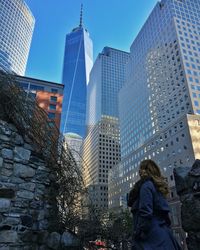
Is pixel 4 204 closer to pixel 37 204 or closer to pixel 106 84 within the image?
pixel 37 204

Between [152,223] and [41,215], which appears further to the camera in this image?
[41,215]

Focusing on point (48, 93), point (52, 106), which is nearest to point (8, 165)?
point (52, 106)

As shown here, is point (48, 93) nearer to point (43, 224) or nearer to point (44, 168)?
point (44, 168)

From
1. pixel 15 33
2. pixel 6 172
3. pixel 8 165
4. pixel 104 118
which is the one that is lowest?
pixel 6 172

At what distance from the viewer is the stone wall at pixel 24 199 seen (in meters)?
3.06

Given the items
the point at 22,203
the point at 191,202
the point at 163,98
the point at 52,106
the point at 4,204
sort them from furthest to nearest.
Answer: the point at 163,98 < the point at 52,106 < the point at 22,203 < the point at 4,204 < the point at 191,202

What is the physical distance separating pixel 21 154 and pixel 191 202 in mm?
2415

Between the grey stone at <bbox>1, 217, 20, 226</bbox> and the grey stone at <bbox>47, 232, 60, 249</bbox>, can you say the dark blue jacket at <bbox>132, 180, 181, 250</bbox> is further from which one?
the grey stone at <bbox>1, 217, 20, 226</bbox>

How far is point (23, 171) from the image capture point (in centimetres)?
342

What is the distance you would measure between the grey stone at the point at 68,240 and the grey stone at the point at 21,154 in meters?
1.20

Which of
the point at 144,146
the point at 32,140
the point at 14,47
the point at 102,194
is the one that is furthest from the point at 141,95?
the point at 32,140

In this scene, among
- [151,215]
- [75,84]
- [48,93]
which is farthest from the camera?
[75,84]

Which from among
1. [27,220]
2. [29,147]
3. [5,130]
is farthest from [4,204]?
[5,130]

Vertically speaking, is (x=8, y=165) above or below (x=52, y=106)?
below
